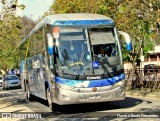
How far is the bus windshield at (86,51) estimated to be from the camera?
1502 centimetres

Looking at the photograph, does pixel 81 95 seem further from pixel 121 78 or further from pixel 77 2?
pixel 77 2

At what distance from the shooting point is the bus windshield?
15016 mm

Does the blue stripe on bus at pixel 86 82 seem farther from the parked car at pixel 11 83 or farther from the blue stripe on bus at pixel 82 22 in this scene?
the parked car at pixel 11 83

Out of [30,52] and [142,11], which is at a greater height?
[142,11]

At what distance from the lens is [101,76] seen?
49.4ft

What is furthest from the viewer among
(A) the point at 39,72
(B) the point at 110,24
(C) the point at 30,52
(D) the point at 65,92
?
(C) the point at 30,52

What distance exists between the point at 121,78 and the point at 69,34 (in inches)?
98.9

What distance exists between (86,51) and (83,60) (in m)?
0.38

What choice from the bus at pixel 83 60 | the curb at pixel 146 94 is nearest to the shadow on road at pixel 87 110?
the bus at pixel 83 60

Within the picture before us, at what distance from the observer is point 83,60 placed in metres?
15.1

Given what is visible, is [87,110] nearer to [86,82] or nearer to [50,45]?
[86,82]

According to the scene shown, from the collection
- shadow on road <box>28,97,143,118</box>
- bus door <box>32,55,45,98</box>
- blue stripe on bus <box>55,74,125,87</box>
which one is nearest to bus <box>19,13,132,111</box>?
blue stripe on bus <box>55,74,125,87</box>

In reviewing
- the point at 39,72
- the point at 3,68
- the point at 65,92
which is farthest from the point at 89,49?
the point at 3,68

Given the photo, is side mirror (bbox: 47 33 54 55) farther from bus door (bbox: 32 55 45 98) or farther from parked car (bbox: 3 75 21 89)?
parked car (bbox: 3 75 21 89)
